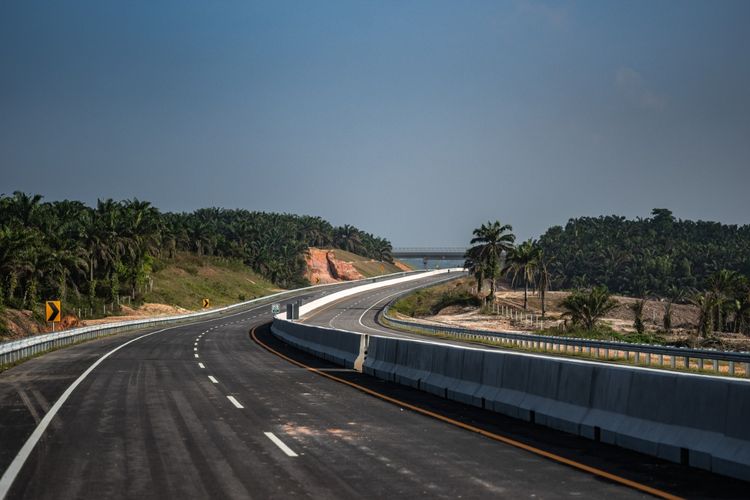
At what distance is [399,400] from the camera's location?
62.5 ft

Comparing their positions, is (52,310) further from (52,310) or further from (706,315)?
(706,315)

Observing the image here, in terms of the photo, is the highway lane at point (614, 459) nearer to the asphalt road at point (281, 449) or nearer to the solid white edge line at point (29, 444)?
the asphalt road at point (281, 449)

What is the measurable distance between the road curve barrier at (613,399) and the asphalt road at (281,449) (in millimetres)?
347

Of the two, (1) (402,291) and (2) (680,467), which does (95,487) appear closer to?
(2) (680,467)

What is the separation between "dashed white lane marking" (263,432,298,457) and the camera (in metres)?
12.1

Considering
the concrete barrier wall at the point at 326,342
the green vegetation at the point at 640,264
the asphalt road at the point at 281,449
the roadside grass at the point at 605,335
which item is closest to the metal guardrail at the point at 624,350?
the roadside grass at the point at 605,335

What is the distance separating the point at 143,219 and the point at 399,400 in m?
93.7

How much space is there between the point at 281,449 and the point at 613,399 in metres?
4.96

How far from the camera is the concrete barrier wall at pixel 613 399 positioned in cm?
1075

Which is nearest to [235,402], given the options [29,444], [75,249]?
[29,444]

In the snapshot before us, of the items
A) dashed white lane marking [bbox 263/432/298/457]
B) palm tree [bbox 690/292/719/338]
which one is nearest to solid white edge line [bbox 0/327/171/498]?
dashed white lane marking [bbox 263/432/298/457]

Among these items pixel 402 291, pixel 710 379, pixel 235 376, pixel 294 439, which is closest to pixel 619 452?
pixel 710 379

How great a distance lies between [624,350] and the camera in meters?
38.3

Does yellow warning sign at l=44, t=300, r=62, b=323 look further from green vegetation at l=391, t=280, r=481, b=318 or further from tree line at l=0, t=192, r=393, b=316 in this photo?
green vegetation at l=391, t=280, r=481, b=318
